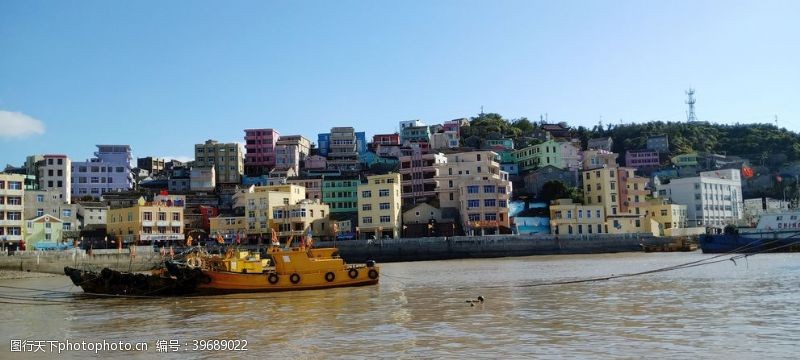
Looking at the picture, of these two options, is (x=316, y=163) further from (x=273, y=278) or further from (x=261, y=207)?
(x=273, y=278)

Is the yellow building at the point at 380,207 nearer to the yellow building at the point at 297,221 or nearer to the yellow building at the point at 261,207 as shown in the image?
the yellow building at the point at 297,221

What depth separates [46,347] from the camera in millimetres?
16203

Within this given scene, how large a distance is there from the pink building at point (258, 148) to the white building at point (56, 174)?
24.2 m

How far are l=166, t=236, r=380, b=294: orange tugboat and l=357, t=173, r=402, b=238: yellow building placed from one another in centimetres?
3547

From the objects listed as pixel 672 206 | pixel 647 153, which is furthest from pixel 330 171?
pixel 647 153

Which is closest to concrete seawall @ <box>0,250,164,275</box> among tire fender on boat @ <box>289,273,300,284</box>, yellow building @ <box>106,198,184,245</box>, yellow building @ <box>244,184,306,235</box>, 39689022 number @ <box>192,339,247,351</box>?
yellow building @ <box>106,198,184,245</box>

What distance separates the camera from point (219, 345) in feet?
51.9

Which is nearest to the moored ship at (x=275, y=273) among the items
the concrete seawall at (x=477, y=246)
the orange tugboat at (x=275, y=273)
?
the orange tugboat at (x=275, y=273)

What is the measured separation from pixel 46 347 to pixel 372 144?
8601cm

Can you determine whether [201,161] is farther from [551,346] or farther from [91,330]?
[551,346]

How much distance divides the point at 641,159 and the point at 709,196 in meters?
23.3

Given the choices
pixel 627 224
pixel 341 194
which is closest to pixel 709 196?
pixel 627 224

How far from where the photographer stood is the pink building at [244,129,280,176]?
93500mm

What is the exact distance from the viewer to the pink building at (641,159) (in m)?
104
